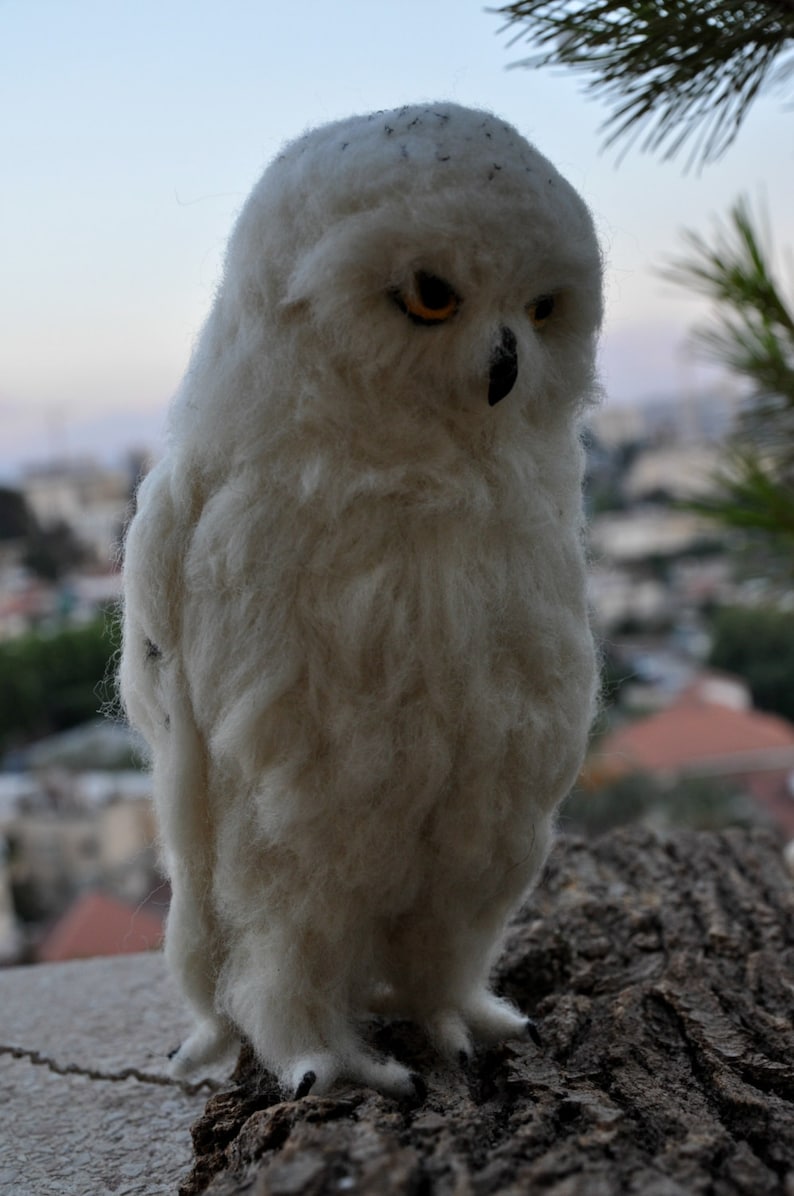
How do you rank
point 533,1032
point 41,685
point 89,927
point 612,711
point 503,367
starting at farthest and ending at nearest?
point 41,685 < point 89,927 < point 612,711 < point 533,1032 < point 503,367

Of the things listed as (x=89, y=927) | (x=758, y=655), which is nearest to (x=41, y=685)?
(x=89, y=927)

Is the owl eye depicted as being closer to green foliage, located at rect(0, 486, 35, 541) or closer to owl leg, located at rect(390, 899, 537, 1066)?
owl leg, located at rect(390, 899, 537, 1066)

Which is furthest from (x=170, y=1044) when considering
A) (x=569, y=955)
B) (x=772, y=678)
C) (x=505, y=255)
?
(x=772, y=678)

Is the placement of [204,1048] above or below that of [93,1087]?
above

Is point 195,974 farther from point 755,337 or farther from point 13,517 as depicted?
point 13,517

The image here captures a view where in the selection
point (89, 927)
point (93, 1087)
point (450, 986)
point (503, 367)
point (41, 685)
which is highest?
point (503, 367)

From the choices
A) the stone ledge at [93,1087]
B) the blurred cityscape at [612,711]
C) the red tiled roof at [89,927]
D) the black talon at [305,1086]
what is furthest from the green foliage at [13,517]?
the black talon at [305,1086]
